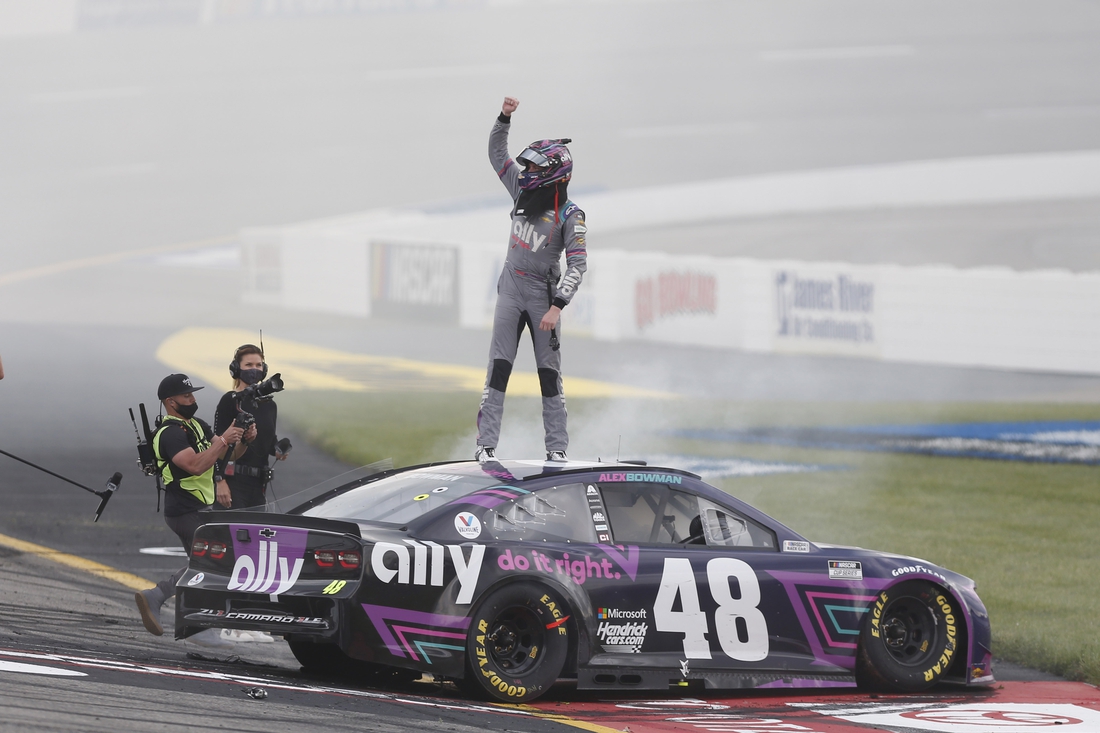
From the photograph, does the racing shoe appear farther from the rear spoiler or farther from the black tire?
the black tire

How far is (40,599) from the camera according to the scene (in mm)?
9273

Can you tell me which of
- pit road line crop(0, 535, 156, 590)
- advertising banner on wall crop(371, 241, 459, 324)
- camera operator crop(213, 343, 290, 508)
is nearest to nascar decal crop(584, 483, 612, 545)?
camera operator crop(213, 343, 290, 508)

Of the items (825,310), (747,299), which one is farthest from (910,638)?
(747,299)

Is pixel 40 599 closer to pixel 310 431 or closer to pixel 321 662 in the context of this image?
pixel 321 662

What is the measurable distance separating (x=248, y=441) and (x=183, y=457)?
1.85 feet

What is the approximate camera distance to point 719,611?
7816 mm

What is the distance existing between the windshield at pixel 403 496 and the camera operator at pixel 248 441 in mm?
875

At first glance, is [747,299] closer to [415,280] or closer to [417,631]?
[415,280]

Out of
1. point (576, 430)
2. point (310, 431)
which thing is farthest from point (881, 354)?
point (310, 431)

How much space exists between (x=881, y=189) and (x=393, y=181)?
13549 millimetres

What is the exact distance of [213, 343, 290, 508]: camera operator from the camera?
8633 millimetres

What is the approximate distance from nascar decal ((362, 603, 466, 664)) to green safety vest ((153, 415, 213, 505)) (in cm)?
169

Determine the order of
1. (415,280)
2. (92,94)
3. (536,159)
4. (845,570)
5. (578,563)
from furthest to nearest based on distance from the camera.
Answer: (92,94)
(415,280)
(536,159)
(845,570)
(578,563)

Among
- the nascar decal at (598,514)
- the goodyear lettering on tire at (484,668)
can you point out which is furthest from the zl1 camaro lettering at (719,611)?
the goodyear lettering on tire at (484,668)
